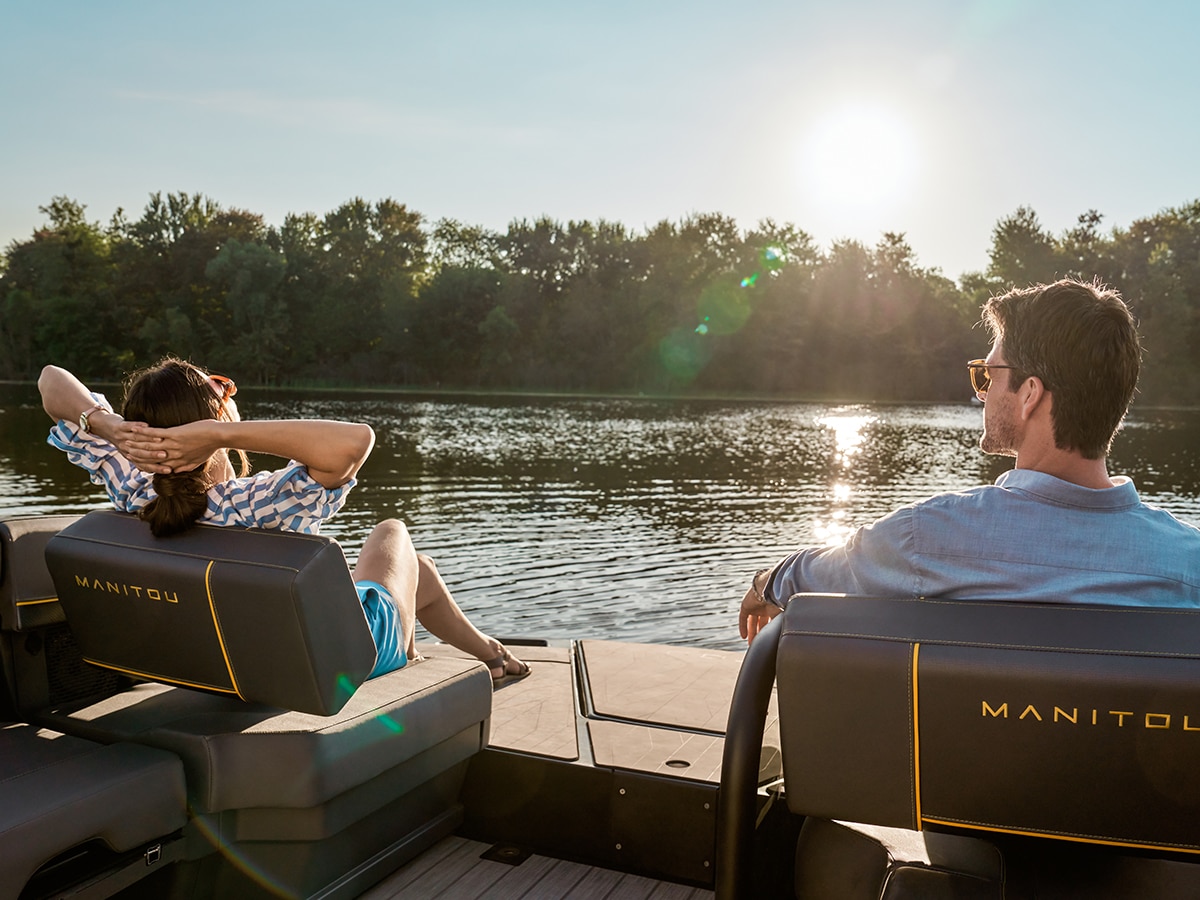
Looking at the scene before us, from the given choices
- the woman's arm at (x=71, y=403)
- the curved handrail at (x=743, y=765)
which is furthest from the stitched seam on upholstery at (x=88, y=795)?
the curved handrail at (x=743, y=765)

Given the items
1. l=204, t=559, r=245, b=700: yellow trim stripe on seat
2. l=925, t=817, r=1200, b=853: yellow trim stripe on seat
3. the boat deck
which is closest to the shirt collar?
l=925, t=817, r=1200, b=853: yellow trim stripe on seat

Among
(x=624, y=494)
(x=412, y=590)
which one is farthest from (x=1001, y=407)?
(x=624, y=494)

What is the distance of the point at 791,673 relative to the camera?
4.07 feet

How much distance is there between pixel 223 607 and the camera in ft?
5.71

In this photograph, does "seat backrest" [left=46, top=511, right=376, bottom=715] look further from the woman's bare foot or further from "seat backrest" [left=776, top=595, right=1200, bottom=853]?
the woman's bare foot

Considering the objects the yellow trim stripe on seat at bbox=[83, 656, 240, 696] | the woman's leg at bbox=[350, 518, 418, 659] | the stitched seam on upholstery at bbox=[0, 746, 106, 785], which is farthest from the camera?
the woman's leg at bbox=[350, 518, 418, 659]

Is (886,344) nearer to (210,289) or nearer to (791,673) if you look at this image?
(210,289)

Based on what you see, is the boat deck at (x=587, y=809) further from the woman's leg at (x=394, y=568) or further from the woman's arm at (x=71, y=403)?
the woman's arm at (x=71, y=403)

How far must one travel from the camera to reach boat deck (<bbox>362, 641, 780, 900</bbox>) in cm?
210

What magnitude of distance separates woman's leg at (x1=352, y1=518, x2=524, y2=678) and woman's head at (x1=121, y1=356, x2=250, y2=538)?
50 cm

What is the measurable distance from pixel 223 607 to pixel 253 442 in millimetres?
321

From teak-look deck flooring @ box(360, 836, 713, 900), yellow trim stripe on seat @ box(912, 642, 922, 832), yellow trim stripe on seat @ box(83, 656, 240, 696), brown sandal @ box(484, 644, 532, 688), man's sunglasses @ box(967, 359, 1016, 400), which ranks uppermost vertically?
man's sunglasses @ box(967, 359, 1016, 400)

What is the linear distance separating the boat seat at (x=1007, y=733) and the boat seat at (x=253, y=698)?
85cm

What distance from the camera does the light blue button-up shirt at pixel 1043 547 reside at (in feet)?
4.35
